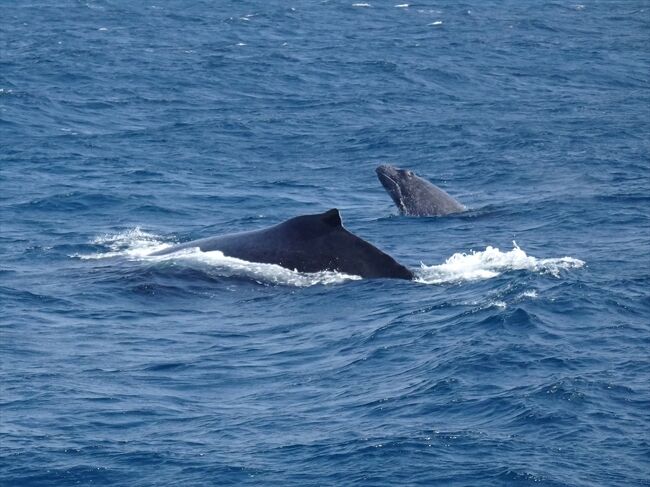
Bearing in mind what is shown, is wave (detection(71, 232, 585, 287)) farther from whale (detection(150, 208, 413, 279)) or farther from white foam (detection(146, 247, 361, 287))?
whale (detection(150, 208, 413, 279))

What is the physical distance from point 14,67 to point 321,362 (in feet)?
125

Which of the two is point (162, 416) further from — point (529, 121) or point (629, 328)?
point (529, 121)

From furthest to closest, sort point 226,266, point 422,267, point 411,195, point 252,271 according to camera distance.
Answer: point 411,195
point 422,267
point 226,266
point 252,271

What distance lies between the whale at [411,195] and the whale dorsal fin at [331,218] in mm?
7919

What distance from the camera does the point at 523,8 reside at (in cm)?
8050

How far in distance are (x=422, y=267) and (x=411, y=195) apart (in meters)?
6.44

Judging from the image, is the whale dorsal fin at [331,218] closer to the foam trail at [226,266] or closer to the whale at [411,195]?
the foam trail at [226,266]

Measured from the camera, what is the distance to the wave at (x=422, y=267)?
25.0 meters

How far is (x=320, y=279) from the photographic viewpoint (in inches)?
981

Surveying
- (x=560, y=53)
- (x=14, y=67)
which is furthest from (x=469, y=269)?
(x=560, y=53)

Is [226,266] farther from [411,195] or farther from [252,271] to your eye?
[411,195]

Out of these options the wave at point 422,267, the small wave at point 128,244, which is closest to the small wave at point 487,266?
the wave at point 422,267

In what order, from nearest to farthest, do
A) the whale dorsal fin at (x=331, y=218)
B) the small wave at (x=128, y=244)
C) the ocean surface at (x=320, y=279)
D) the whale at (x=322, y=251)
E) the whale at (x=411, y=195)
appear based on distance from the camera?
the ocean surface at (x=320, y=279)
the whale dorsal fin at (x=331, y=218)
the whale at (x=322, y=251)
the small wave at (x=128, y=244)
the whale at (x=411, y=195)

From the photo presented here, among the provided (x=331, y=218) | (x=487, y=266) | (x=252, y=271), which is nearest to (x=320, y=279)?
(x=331, y=218)
